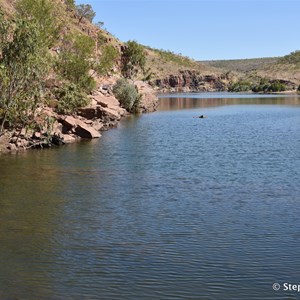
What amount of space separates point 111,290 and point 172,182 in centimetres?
1411

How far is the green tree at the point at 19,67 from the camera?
35.2 meters

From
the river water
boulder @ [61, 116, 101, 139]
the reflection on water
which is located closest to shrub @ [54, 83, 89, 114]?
boulder @ [61, 116, 101, 139]

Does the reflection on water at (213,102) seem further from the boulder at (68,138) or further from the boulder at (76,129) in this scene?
the boulder at (68,138)

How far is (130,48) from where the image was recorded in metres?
123

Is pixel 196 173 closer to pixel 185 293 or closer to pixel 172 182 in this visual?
pixel 172 182

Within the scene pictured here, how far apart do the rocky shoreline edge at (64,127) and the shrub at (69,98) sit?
977 millimetres

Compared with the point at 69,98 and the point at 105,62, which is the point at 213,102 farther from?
the point at 69,98

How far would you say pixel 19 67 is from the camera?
35906 millimetres

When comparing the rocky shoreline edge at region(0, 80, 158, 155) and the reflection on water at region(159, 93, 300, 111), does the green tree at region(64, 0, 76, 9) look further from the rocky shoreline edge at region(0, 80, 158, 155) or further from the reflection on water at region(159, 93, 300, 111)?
the rocky shoreline edge at region(0, 80, 158, 155)

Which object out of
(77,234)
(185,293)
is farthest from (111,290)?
(77,234)

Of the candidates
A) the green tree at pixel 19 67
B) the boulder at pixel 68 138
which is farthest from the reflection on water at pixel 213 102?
the green tree at pixel 19 67

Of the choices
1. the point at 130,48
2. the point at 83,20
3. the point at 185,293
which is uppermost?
the point at 83,20

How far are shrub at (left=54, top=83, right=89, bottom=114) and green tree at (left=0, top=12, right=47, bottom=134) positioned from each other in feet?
38.0

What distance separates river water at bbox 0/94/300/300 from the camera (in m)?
14.4
